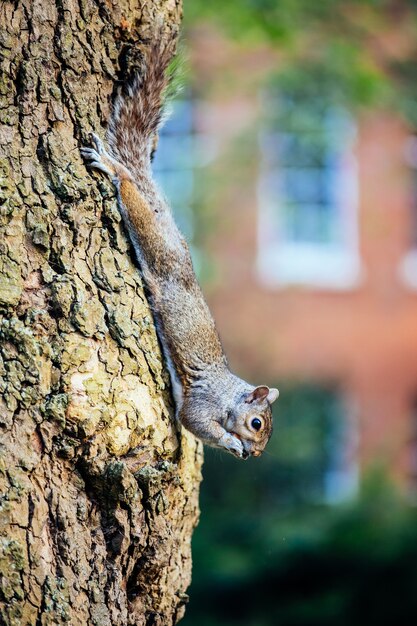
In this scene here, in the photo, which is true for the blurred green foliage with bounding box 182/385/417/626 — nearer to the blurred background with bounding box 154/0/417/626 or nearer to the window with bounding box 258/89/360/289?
the blurred background with bounding box 154/0/417/626

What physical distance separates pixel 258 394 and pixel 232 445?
0.18 meters

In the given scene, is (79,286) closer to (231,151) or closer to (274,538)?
(274,538)

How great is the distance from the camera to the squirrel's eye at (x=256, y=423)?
9.37 ft

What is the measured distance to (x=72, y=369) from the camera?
197cm

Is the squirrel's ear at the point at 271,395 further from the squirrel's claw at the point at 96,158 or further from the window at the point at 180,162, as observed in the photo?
the window at the point at 180,162

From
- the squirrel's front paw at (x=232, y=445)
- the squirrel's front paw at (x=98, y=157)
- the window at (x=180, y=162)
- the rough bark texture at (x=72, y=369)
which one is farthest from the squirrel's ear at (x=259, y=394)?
the window at (x=180, y=162)

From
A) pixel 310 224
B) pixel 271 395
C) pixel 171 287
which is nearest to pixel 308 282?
pixel 310 224

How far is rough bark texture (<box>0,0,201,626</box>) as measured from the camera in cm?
188

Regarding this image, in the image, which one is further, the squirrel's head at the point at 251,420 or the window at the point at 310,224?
the window at the point at 310,224

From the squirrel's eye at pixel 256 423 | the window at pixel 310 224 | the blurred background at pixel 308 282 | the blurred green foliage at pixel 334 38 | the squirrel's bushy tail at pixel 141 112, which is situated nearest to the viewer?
the squirrel's bushy tail at pixel 141 112

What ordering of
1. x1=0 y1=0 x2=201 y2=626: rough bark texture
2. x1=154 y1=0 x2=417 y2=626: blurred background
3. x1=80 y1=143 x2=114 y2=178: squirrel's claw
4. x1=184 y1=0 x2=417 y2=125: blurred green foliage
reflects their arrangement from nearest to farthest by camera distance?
1. x1=0 y1=0 x2=201 y2=626: rough bark texture
2. x1=80 y1=143 x2=114 y2=178: squirrel's claw
3. x1=184 y1=0 x2=417 y2=125: blurred green foliage
4. x1=154 y1=0 x2=417 y2=626: blurred background

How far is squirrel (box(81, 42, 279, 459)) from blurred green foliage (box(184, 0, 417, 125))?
3028mm

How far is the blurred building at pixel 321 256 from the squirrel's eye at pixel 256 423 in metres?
6.26

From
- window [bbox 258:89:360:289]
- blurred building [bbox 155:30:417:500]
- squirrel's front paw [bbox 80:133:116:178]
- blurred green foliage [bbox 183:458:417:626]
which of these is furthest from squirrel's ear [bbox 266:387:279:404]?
window [bbox 258:89:360:289]
